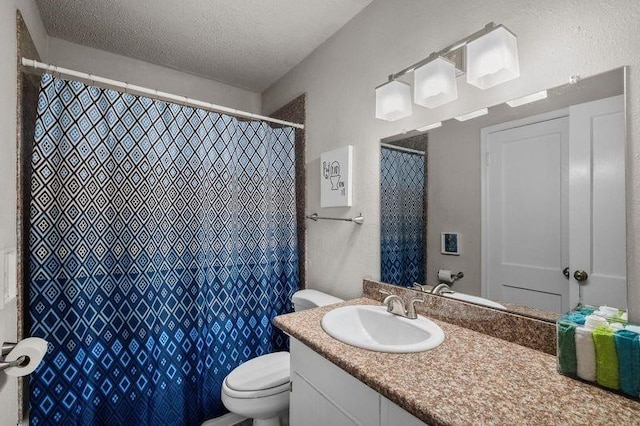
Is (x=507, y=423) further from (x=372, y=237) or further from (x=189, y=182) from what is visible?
(x=189, y=182)

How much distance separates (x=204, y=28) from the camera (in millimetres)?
1886

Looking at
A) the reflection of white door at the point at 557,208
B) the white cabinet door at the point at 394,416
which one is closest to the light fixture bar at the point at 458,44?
the reflection of white door at the point at 557,208

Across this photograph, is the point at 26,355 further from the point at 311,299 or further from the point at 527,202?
the point at 527,202

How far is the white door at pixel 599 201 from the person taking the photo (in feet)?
2.89

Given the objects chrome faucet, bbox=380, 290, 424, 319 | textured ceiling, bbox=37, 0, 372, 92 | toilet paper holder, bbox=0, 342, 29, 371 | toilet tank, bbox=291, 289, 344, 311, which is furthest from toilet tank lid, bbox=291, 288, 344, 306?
textured ceiling, bbox=37, 0, 372, 92

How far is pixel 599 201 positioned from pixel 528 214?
7.7 inches

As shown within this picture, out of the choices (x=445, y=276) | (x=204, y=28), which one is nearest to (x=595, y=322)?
(x=445, y=276)

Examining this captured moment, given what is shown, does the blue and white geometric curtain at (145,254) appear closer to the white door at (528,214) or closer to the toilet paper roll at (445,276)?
the toilet paper roll at (445,276)

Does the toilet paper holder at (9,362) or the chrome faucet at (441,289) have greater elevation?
the chrome faucet at (441,289)

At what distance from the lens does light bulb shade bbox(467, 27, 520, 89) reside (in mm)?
1040

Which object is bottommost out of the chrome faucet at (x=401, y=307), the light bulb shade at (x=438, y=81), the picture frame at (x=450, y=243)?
the chrome faucet at (x=401, y=307)

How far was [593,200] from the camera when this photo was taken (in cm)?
92

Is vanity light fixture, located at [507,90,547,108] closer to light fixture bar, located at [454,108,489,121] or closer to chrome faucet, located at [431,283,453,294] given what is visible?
light fixture bar, located at [454,108,489,121]

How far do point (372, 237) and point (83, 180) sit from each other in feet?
4.73
